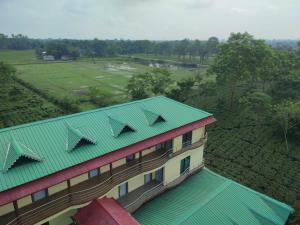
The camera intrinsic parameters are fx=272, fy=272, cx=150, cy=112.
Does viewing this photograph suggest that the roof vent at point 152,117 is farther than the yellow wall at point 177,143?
No

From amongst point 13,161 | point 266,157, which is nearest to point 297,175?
point 266,157

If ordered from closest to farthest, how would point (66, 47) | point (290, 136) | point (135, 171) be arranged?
point (135, 171) → point (290, 136) → point (66, 47)

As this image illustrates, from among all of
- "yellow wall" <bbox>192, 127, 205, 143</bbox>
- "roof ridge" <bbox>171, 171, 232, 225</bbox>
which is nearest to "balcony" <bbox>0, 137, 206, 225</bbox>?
"yellow wall" <bbox>192, 127, 205, 143</bbox>

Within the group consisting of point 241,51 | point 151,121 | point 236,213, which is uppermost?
point 241,51

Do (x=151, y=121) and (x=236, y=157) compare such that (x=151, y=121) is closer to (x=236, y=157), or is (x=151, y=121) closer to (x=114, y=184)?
(x=114, y=184)

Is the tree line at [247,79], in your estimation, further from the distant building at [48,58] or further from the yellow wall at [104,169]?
the distant building at [48,58]

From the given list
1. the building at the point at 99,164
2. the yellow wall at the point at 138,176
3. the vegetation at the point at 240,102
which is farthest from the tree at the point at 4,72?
the yellow wall at the point at 138,176

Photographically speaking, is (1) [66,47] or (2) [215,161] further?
(1) [66,47]
